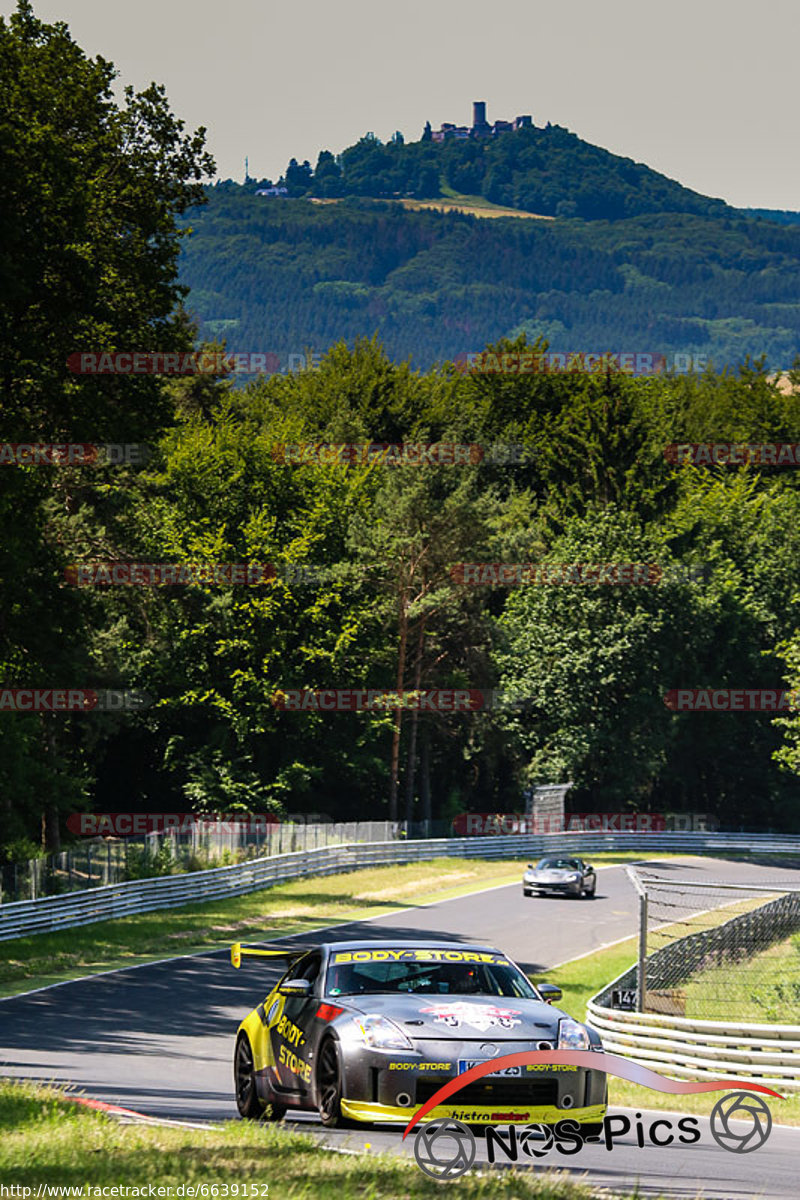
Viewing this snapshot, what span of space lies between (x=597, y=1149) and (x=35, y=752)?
117 ft

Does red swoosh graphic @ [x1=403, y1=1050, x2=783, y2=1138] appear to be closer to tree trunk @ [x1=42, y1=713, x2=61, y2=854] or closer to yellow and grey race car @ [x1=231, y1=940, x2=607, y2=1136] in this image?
yellow and grey race car @ [x1=231, y1=940, x2=607, y2=1136]

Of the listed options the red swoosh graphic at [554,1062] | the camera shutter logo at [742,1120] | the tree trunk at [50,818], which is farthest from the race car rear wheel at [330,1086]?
the tree trunk at [50,818]

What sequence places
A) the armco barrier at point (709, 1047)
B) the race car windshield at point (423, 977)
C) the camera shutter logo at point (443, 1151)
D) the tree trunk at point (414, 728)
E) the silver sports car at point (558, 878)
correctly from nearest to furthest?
the camera shutter logo at point (443, 1151) → the race car windshield at point (423, 977) → the armco barrier at point (709, 1047) → the silver sports car at point (558, 878) → the tree trunk at point (414, 728)

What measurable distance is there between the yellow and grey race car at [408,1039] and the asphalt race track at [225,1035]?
1.06ft

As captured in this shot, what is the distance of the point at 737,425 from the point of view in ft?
317

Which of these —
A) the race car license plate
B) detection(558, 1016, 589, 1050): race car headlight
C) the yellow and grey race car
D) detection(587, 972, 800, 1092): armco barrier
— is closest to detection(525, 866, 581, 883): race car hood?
detection(587, 972, 800, 1092): armco barrier

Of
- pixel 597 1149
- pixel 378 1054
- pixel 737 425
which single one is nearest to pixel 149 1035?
pixel 597 1149

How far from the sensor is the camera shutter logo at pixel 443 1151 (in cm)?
912

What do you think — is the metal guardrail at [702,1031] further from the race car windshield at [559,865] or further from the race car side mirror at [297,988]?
the race car windshield at [559,865]

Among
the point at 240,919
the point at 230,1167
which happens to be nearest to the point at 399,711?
the point at 240,919

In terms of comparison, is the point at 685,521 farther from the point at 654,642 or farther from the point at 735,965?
the point at 735,965

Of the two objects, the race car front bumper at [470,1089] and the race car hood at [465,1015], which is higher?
the race car hood at [465,1015]

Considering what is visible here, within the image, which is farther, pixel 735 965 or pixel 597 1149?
pixel 735 965

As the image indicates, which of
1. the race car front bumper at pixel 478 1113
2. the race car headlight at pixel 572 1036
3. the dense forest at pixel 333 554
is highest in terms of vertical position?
the dense forest at pixel 333 554
